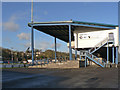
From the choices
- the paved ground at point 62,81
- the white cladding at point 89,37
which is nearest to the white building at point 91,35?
the white cladding at point 89,37

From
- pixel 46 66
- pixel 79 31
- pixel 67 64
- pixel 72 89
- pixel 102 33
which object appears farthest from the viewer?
pixel 79 31

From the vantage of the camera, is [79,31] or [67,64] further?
[79,31]

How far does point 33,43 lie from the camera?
1144 inches

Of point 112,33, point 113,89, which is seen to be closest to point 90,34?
point 112,33

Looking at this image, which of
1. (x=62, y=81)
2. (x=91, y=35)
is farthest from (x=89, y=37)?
(x=62, y=81)

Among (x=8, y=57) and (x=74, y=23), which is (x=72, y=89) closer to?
(x=74, y=23)

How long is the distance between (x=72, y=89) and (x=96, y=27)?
2370cm

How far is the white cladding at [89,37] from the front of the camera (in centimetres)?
3070

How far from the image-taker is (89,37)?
32.4m

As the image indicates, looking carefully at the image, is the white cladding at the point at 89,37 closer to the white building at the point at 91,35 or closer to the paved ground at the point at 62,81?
the white building at the point at 91,35

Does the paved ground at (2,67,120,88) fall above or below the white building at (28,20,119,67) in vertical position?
below

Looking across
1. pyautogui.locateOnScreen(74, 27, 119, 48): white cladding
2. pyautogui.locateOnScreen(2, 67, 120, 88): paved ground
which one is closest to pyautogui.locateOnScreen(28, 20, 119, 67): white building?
pyautogui.locateOnScreen(74, 27, 119, 48): white cladding

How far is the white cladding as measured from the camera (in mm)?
30697

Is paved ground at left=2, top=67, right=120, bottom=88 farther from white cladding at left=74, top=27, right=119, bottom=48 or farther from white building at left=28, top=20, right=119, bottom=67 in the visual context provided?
white cladding at left=74, top=27, right=119, bottom=48
